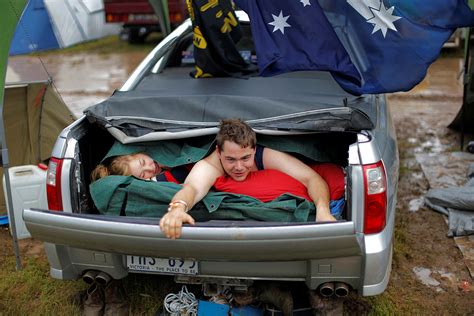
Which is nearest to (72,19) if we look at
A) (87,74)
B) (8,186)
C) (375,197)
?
(8,186)

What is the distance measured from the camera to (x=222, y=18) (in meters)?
4.73

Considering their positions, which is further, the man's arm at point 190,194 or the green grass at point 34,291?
the green grass at point 34,291

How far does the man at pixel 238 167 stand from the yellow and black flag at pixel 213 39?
1.47m

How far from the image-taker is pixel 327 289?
2979 mm

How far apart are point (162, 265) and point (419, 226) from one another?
8.17 ft

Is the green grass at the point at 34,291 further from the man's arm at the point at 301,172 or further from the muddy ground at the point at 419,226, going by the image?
the man's arm at the point at 301,172

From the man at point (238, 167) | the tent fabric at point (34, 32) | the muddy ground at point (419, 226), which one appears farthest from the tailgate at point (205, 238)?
the tent fabric at point (34, 32)

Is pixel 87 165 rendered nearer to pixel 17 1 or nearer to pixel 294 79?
pixel 17 1

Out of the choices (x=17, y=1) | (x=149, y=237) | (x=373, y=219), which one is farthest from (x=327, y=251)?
(x=17, y=1)

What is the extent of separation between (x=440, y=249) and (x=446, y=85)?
20.2 feet

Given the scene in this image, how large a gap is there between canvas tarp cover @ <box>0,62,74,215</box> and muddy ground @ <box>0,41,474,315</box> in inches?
31.8

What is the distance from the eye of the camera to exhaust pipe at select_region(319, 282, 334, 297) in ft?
9.75

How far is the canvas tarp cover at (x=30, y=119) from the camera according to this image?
5.32 metres

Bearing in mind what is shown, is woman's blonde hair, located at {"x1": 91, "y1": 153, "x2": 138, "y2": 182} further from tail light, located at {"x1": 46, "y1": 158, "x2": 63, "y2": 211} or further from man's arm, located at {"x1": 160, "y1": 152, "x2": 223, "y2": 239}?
man's arm, located at {"x1": 160, "y1": 152, "x2": 223, "y2": 239}
